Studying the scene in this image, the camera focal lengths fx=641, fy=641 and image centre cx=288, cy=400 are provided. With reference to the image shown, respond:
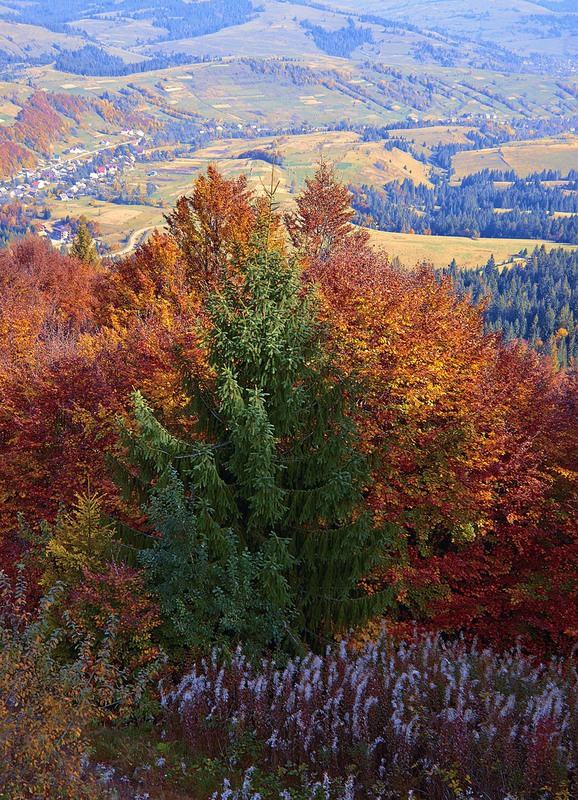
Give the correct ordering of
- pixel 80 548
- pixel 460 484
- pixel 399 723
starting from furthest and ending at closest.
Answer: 1. pixel 460 484
2. pixel 80 548
3. pixel 399 723

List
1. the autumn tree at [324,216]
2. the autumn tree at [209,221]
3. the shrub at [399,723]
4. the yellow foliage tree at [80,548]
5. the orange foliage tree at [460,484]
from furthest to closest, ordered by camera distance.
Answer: the autumn tree at [324,216], the autumn tree at [209,221], the orange foliage tree at [460,484], the yellow foliage tree at [80,548], the shrub at [399,723]

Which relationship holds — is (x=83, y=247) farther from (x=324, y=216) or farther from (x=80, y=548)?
(x=80, y=548)

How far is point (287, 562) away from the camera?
14383 millimetres

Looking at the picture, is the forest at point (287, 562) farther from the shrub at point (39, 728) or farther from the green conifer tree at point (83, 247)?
the green conifer tree at point (83, 247)

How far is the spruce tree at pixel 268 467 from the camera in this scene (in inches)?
557

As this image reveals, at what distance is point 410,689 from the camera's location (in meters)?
11.3

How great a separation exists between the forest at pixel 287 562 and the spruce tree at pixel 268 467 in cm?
7

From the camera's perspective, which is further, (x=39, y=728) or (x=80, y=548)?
(x=80, y=548)

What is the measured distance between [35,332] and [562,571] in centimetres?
3464

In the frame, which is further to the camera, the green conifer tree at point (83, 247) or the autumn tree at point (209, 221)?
the green conifer tree at point (83, 247)

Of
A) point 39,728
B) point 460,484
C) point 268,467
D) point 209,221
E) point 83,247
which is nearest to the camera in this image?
point 39,728

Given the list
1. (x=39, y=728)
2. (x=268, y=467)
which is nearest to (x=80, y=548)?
(x=268, y=467)

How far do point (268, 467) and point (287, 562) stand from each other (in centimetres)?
218

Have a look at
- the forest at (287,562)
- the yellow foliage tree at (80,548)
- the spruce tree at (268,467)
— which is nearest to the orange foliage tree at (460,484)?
the forest at (287,562)
